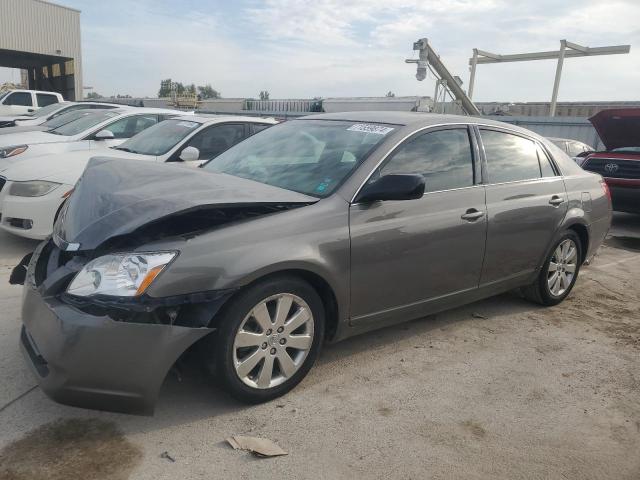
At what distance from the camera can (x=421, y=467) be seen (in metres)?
2.56

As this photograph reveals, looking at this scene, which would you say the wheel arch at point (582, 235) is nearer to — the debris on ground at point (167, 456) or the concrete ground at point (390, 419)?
the concrete ground at point (390, 419)

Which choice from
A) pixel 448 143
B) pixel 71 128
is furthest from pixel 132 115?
pixel 448 143

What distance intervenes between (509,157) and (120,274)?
123 inches

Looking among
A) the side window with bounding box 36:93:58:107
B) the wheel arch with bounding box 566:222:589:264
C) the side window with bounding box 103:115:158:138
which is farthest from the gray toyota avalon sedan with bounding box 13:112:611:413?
the side window with bounding box 36:93:58:107

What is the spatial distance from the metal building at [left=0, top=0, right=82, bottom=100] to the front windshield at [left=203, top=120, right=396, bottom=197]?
32678mm

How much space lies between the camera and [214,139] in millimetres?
6875

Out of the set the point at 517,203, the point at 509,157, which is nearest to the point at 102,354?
the point at 517,203

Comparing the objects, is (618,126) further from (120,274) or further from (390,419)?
(120,274)

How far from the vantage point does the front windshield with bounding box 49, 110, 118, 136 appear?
28.0 feet

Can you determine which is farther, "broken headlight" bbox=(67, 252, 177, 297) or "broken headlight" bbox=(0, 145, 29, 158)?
"broken headlight" bbox=(0, 145, 29, 158)

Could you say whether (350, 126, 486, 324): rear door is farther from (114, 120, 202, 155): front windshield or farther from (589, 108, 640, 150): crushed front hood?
(589, 108, 640, 150): crushed front hood

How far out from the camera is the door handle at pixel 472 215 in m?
3.76

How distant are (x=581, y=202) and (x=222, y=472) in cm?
390

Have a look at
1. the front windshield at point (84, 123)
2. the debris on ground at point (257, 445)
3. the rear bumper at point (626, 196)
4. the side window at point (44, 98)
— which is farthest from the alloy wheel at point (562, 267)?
the side window at point (44, 98)
